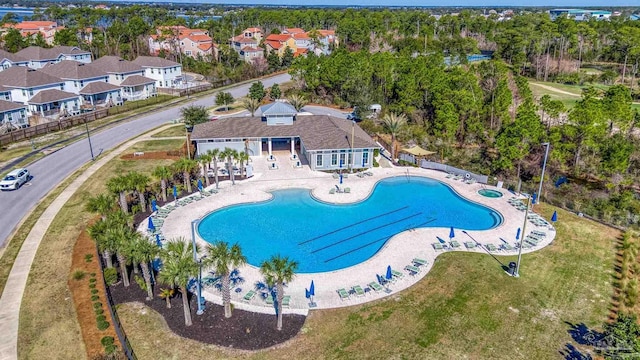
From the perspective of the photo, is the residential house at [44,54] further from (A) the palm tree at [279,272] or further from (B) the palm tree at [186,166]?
(A) the palm tree at [279,272]

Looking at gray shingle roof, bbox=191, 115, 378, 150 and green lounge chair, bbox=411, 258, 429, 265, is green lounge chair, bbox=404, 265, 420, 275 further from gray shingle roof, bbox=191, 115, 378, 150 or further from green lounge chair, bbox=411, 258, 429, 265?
gray shingle roof, bbox=191, 115, 378, 150

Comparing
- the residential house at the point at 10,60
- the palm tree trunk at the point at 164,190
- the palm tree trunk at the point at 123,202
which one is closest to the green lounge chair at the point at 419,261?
the palm tree trunk at the point at 164,190

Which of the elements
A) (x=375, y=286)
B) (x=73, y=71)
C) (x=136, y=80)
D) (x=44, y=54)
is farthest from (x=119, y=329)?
(x=44, y=54)

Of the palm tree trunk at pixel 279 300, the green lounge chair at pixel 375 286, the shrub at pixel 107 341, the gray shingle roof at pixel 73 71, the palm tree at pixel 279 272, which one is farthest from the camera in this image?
the gray shingle roof at pixel 73 71

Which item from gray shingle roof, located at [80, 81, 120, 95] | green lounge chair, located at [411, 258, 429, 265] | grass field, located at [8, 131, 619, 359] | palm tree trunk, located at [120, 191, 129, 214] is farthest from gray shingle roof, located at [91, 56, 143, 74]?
green lounge chair, located at [411, 258, 429, 265]

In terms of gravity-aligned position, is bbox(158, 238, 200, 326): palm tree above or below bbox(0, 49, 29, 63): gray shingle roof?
below

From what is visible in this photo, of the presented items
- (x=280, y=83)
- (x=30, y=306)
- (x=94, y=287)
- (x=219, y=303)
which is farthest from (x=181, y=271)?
(x=280, y=83)
